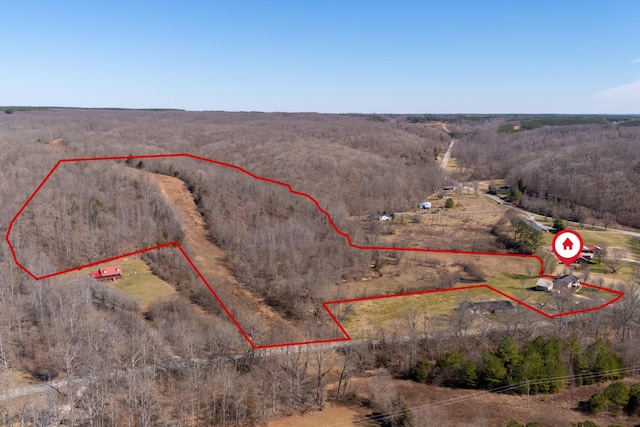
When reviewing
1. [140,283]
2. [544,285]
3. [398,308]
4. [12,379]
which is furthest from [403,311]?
[12,379]

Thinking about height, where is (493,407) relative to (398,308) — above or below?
below

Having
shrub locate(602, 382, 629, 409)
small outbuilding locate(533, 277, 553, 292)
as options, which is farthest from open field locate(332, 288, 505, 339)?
shrub locate(602, 382, 629, 409)

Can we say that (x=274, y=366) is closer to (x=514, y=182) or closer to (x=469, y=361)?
(x=469, y=361)

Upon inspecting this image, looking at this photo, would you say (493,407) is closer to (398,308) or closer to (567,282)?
(398,308)

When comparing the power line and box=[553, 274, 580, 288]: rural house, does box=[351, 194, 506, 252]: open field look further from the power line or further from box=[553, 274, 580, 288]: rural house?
the power line

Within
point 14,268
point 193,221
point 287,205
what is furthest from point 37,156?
point 287,205

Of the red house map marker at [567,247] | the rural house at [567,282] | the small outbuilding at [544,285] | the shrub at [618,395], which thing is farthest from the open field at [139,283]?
the red house map marker at [567,247]
